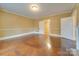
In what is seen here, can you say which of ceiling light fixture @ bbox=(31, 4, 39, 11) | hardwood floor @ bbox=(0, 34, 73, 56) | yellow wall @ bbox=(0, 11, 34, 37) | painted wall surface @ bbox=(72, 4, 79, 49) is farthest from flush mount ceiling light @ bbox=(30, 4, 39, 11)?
painted wall surface @ bbox=(72, 4, 79, 49)

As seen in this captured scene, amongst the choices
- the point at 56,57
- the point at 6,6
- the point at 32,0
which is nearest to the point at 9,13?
the point at 6,6

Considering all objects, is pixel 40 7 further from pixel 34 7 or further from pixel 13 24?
pixel 13 24

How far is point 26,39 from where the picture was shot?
56.2 inches

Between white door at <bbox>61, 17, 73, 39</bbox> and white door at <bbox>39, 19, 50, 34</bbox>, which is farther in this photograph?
white door at <bbox>39, 19, 50, 34</bbox>

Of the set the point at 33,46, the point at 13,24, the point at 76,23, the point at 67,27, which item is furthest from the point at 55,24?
the point at 13,24

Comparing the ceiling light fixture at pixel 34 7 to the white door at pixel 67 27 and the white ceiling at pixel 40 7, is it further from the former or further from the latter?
the white door at pixel 67 27

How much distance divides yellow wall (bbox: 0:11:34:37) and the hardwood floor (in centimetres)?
10

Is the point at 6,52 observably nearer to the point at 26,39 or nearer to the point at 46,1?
the point at 26,39

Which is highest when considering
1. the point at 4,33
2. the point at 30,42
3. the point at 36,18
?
the point at 36,18

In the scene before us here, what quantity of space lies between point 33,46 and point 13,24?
1.29 feet

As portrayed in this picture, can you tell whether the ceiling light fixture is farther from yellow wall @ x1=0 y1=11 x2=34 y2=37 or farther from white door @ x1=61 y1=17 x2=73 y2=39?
white door @ x1=61 y1=17 x2=73 y2=39

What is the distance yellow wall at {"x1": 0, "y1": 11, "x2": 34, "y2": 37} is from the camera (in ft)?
4.33

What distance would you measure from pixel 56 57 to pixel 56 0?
69 centimetres

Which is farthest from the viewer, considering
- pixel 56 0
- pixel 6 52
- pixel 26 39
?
pixel 26 39
